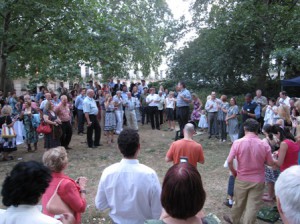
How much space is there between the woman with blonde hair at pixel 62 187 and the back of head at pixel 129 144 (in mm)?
527

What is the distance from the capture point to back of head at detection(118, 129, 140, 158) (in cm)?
286

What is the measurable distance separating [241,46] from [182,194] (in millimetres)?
15801

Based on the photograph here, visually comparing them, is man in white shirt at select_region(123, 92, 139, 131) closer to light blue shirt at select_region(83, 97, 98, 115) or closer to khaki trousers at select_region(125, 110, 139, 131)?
khaki trousers at select_region(125, 110, 139, 131)

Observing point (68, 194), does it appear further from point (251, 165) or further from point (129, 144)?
point (251, 165)

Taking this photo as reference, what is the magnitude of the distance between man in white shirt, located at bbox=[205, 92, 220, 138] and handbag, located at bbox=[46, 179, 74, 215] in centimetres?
925

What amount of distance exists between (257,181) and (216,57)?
14.3 metres

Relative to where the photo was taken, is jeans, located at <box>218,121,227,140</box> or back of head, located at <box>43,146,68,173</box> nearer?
back of head, located at <box>43,146,68,173</box>

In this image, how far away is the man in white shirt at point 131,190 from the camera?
2.73 metres

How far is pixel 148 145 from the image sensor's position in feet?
34.3

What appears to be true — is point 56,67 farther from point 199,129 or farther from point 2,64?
point 199,129

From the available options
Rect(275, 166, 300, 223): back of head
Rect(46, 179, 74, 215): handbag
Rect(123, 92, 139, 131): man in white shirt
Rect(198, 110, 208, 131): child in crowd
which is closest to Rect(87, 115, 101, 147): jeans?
Rect(123, 92, 139, 131): man in white shirt

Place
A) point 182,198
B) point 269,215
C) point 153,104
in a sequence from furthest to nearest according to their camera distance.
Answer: point 153,104
point 269,215
point 182,198

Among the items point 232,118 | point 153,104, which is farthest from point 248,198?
point 153,104

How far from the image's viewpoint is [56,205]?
8.64 feet
